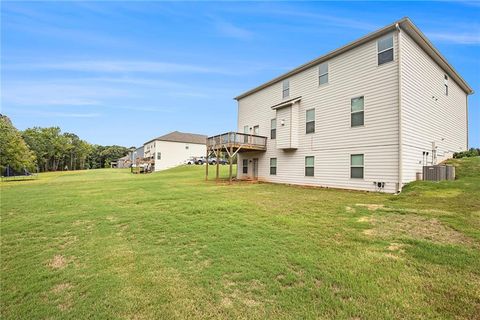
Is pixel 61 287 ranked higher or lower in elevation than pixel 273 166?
lower

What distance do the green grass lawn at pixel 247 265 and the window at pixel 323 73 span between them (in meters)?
9.34

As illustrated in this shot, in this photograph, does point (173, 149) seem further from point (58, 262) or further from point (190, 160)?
point (58, 262)

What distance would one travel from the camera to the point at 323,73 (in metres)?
13.9

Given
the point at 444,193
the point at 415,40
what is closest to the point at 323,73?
the point at 415,40

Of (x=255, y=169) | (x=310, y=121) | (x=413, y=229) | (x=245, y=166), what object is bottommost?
(x=413, y=229)

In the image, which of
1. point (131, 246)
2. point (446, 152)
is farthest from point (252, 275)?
point (446, 152)

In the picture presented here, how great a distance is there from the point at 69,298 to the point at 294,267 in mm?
3057

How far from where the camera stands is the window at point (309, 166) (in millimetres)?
A: 14242

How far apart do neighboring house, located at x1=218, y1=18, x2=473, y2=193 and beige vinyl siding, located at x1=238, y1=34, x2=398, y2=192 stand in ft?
0.15

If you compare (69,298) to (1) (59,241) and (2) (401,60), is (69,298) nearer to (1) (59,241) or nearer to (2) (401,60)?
(1) (59,241)

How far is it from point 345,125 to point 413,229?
8.40m

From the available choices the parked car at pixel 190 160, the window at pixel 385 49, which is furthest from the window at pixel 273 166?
the parked car at pixel 190 160

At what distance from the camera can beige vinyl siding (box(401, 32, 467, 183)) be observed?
1065 centimetres

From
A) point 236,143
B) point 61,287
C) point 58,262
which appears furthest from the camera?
point 236,143
